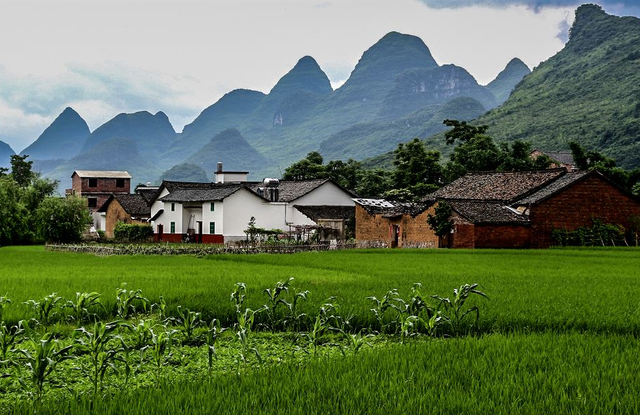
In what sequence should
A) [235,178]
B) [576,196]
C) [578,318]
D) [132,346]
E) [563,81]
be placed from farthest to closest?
[563,81], [235,178], [576,196], [578,318], [132,346]

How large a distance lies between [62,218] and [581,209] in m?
38.2

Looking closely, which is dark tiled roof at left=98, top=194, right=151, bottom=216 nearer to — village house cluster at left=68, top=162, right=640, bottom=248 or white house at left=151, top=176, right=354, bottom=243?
village house cluster at left=68, top=162, right=640, bottom=248

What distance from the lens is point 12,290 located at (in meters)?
16.2

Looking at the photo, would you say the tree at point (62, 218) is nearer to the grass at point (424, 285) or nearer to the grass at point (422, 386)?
the grass at point (424, 285)

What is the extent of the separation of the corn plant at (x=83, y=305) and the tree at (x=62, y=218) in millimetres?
40396

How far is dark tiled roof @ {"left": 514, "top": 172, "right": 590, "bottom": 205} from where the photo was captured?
4226 cm

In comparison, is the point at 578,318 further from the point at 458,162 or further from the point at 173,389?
the point at 458,162

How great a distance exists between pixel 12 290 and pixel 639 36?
17268cm

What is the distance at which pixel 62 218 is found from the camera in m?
51.3

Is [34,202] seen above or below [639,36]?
below

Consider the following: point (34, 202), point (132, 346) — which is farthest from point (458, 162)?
point (132, 346)

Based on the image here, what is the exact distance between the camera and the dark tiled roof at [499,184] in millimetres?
46794

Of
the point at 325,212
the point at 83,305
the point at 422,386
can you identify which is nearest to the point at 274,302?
the point at 83,305

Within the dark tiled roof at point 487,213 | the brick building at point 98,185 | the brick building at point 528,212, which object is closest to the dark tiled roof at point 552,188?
the brick building at point 528,212
